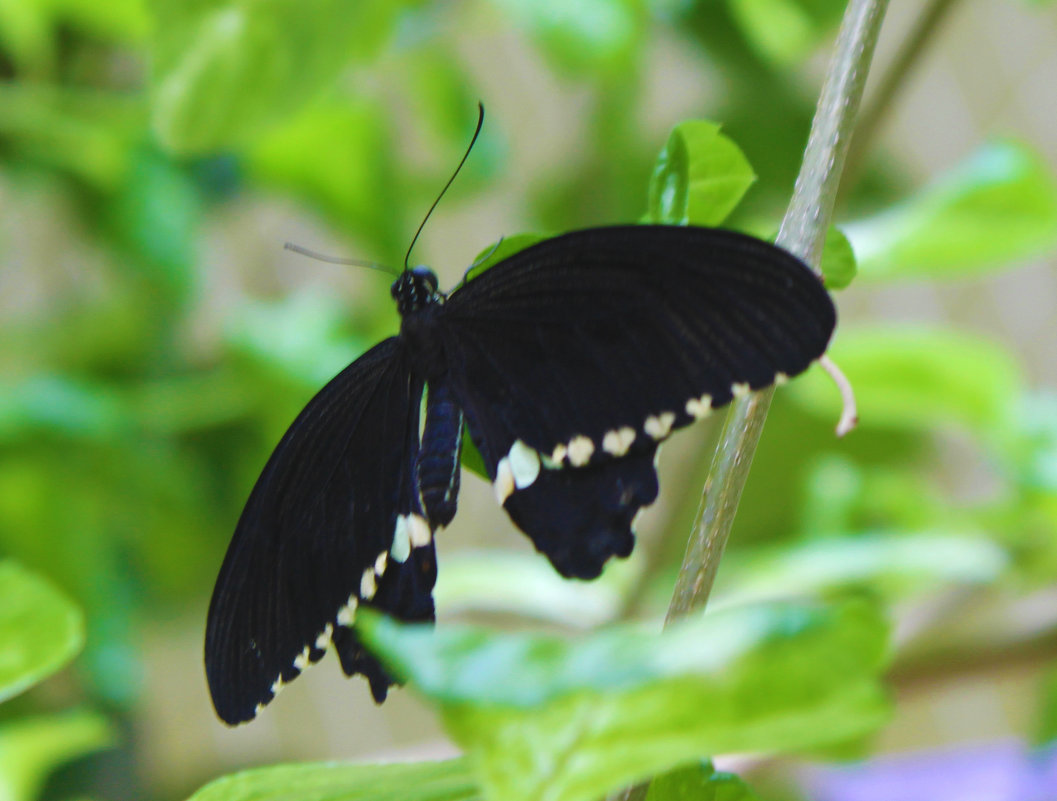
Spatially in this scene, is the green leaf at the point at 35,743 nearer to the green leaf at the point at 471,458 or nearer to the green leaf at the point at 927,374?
the green leaf at the point at 471,458

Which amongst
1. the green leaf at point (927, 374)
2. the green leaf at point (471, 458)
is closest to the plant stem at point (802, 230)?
the green leaf at point (471, 458)

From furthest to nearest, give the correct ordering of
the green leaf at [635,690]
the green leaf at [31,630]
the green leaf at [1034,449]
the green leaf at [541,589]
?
the green leaf at [541,589]
the green leaf at [1034,449]
the green leaf at [31,630]
the green leaf at [635,690]

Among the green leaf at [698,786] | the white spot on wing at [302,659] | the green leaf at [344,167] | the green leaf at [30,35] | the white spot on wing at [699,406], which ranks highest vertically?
the green leaf at [30,35]

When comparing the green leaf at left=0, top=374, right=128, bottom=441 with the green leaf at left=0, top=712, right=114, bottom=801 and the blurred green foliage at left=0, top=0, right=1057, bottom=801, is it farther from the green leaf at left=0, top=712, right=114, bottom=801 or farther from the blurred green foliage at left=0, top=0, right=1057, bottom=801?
the green leaf at left=0, top=712, right=114, bottom=801

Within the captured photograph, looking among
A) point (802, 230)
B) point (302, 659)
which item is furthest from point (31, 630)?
point (802, 230)

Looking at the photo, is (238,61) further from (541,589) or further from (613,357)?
(541,589)

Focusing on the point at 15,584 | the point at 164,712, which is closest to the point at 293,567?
the point at 15,584

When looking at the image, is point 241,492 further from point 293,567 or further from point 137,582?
point 293,567
